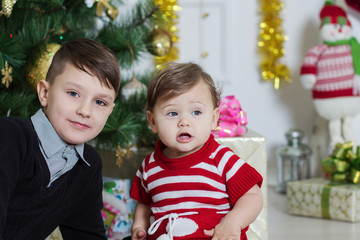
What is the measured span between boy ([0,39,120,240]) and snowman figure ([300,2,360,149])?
142cm

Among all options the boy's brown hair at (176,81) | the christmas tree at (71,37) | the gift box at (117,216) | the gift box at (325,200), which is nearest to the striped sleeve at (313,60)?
the gift box at (325,200)

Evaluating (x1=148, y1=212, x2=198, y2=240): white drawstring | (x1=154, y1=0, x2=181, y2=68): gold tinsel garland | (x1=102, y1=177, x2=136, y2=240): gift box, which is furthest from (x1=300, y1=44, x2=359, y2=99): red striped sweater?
(x1=148, y1=212, x2=198, y2=240): white drawstring

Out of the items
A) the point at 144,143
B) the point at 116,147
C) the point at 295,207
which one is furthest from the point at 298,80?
the point at 116,147

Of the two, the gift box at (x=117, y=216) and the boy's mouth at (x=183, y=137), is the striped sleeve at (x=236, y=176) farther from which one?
the gift box at (x=117, y=216)

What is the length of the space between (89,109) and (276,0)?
1.72 m

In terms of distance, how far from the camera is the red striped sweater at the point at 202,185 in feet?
3.44

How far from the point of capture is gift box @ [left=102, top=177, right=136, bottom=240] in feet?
5.11

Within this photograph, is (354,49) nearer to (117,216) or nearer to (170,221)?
(117,216)

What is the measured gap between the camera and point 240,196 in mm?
1053

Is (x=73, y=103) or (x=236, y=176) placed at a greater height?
(x=73, y=103)

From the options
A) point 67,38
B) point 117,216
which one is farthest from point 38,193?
point 67,38

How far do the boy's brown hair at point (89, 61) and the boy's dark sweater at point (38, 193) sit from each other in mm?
138

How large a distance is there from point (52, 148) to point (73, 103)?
0.36ft

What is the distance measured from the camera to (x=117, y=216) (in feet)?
5.11
